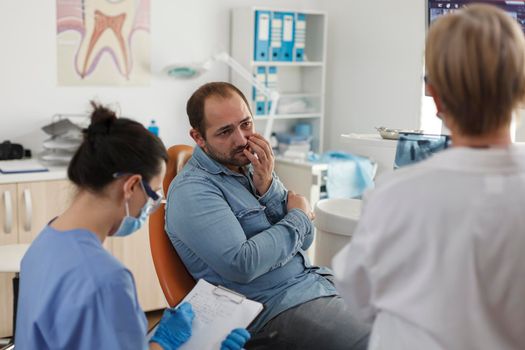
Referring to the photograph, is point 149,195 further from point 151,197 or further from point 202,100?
point 202,100

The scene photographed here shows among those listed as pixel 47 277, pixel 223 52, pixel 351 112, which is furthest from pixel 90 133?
pixel 351 112

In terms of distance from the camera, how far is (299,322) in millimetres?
1968

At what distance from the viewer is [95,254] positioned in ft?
4.53

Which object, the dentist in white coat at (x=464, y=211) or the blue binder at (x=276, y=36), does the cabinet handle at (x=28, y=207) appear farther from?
the dentist in white coat at (x=464, y=211)

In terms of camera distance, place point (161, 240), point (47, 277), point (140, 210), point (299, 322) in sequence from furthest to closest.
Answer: point (161, 240), point (299, 322), point (140, 210), point (47, 277)

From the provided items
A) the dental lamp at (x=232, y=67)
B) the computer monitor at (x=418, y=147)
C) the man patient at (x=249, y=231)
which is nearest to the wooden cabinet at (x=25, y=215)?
the dental lamp at (x=232, y=67)

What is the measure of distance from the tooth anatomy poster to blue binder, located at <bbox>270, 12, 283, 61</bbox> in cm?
73

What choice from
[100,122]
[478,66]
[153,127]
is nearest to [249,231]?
[100,122]

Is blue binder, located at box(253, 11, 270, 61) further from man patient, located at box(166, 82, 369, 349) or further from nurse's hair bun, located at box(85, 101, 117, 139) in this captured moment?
nurse's hair bun, located at box(85, 101, 117, 139)

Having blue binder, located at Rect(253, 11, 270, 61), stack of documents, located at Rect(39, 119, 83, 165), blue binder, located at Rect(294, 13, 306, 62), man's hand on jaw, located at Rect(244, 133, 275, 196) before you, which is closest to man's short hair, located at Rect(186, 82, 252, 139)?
man's hand on jaw, located at Rect(244, 133, 275, 196)

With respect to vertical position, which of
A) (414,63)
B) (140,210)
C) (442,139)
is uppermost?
(414,63)

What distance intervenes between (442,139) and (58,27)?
98.1 inches

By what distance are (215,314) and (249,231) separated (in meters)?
0.40

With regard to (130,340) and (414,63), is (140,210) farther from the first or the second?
(414,63)
